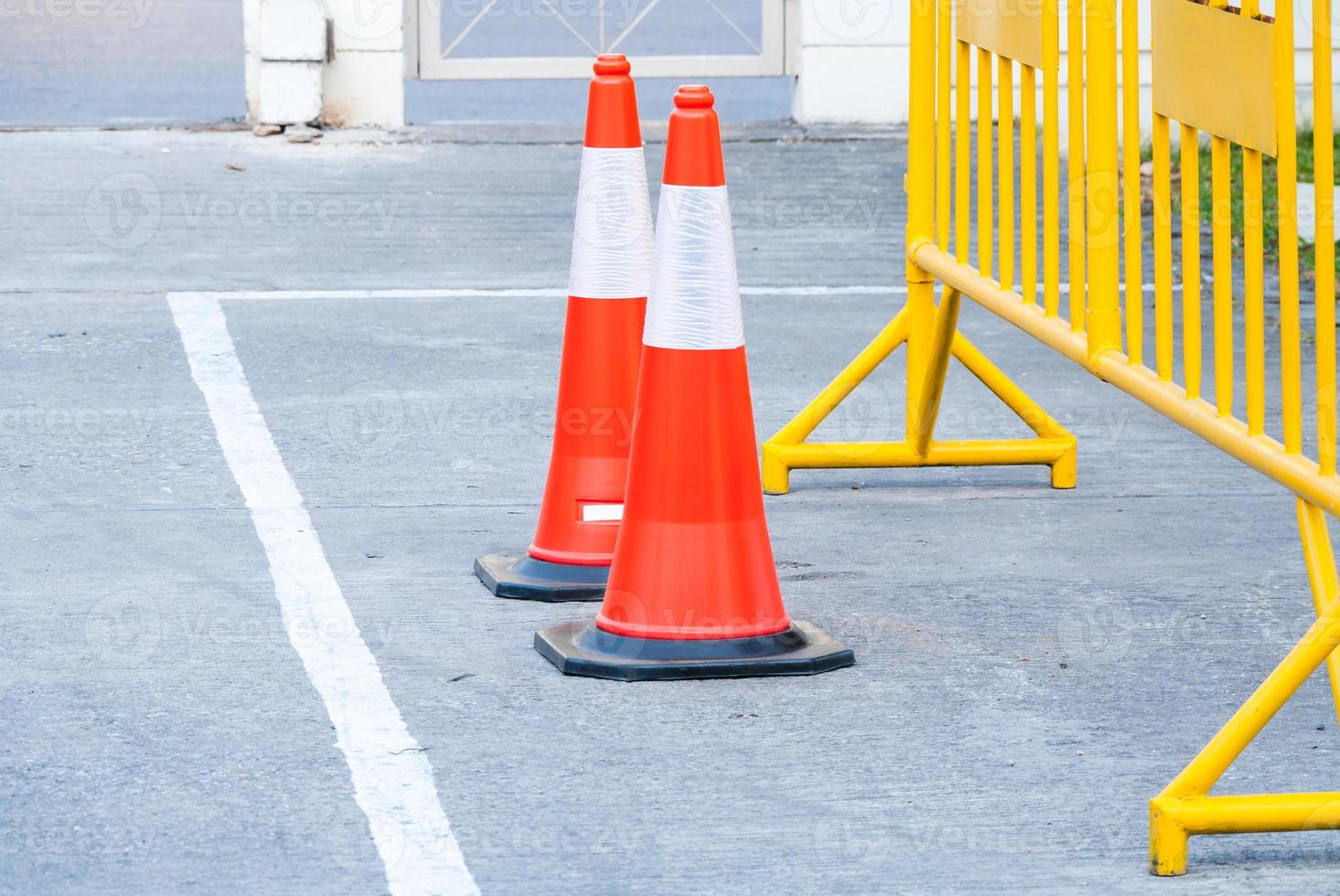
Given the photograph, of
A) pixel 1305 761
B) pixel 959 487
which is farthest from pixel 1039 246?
pixel 1305 761

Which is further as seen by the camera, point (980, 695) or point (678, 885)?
point (980, 695)

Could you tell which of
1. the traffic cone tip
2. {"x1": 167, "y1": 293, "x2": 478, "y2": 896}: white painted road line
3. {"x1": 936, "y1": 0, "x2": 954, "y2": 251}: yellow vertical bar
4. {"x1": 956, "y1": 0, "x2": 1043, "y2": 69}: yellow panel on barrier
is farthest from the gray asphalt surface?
{"x1": 956, "y1": 0, "x2": 1043, "y2": 69}: yellow panel on barrier

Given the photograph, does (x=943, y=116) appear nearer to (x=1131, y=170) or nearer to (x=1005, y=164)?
(x=1005, y=164)

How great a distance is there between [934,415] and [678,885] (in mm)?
2689

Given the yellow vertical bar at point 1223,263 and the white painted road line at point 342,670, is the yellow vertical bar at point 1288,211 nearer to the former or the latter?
the yellow vertical bar at point 1223,263

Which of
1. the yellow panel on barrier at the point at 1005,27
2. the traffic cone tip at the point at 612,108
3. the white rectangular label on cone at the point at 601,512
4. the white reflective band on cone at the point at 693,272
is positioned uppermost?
the yellow panel on barrier at the point at 1005,27

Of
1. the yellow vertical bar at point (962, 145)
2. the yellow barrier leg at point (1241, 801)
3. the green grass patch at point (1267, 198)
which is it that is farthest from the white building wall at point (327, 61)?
the yellow barrier leg at point (1241, 801)

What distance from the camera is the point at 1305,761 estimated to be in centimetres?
374

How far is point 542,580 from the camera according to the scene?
4.74 meters

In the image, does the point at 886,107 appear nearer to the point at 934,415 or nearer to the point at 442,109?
the point at 442,109

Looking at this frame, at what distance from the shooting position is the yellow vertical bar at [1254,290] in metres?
3.56

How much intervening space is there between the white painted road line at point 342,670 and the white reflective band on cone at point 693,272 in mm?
920

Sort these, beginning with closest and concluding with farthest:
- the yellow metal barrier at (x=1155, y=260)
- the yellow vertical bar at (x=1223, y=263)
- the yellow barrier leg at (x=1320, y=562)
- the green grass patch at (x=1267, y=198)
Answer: the yellow metal barrier at (x=1155, y=260) < the yellow barrier leg at (x=1320, y=562) < the yellow vertical bar at (x=1223, y=263) < the green grass patch at (x=1267, y=198)

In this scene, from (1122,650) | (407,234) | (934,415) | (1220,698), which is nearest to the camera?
(1220,698)
